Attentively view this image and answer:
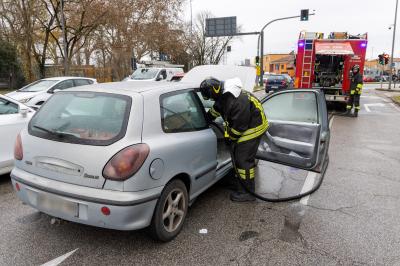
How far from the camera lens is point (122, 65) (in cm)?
3120

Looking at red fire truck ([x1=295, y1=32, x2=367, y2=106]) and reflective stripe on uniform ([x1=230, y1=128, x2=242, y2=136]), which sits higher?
red fire truck ([x1=295, y1=32, x2=367, y2=106])

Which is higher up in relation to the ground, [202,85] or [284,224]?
[202,85]

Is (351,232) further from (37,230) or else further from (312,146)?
(37,230)

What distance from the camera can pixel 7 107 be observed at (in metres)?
4.91

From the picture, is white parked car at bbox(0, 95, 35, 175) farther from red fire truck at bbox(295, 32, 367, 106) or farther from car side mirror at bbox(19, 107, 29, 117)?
red fire truck at bbox(295, 32, 367, 106)

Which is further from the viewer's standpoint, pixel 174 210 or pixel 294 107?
pixel 294 107

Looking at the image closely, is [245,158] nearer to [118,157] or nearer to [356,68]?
[118,157]

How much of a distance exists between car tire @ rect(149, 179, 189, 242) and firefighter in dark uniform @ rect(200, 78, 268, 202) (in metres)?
0.97

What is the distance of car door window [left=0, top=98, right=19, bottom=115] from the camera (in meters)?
4.82

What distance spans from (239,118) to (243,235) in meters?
1.28

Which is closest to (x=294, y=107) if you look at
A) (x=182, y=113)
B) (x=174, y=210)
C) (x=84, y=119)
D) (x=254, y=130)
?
(x=254, y=130)

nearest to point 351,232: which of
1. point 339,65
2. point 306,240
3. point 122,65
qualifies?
point 306,240

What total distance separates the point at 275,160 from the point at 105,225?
9.00 ft

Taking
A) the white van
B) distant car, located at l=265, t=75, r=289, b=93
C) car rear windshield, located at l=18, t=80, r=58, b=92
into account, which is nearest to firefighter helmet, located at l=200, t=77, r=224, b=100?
car rear windshield, located at l=18, t=80, r=58, b=92
